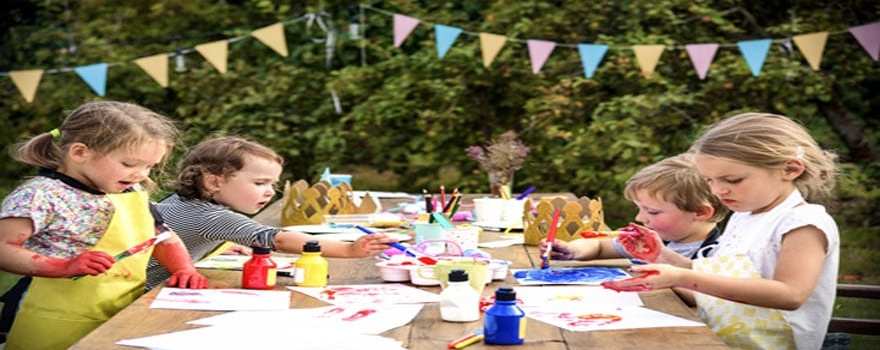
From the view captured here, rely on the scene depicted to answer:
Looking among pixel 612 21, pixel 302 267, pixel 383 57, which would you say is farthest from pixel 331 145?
pixel 302 267

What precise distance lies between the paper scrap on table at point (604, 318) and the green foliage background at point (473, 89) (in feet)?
17.5

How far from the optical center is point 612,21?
8312 mm

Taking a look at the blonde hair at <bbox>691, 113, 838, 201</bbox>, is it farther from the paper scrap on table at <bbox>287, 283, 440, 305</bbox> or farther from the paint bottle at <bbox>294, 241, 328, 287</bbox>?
the paint bottle at <bbox>294, 241, 328, 287</bbox>

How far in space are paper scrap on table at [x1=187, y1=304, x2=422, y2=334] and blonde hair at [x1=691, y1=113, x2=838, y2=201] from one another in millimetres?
727

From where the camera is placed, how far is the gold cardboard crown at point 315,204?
407 cm

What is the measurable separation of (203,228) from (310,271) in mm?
624

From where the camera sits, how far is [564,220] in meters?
3.43

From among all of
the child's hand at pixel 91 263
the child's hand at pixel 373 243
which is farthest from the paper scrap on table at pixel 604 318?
the child's hand at pixel 91 263

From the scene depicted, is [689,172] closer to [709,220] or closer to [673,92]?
[709,220]

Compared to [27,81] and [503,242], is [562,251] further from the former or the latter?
[27,81]

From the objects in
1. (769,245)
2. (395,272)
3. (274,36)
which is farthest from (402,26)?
(769,245)

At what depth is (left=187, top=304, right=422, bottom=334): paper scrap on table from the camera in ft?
7.22

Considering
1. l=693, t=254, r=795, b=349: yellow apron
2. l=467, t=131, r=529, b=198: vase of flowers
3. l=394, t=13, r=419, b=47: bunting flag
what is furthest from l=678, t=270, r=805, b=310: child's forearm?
l=394, t=13, r=419, b=47: bunting flag

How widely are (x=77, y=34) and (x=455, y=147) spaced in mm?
2932
